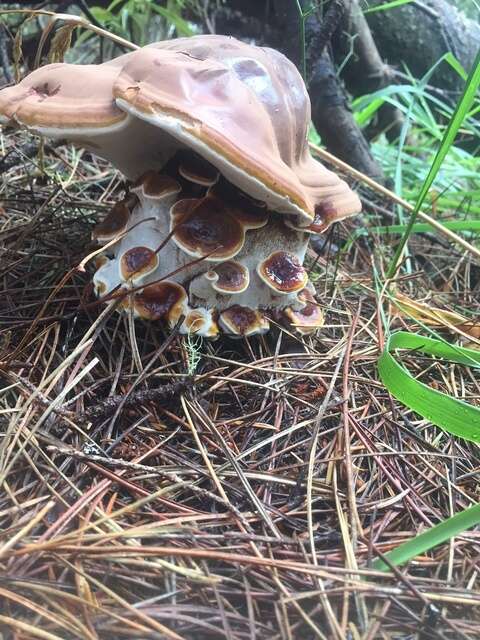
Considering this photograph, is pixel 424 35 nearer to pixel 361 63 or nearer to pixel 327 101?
pixel 361 63

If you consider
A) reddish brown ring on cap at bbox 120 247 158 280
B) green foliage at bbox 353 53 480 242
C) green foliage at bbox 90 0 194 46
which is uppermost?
green foliage at bbox 90 0 194 46

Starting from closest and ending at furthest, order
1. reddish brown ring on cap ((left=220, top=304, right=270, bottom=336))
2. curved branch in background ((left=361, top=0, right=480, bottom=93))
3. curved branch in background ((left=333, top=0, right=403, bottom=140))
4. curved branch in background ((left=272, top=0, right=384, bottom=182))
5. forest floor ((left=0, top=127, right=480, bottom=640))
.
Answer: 1. forest floor ((left=0, top=127, right=480, bottom=640))
2. reddish brown ring on cap ((left=220, top=304, right=270, bottom=336))
3. curved branch in background ((left=272, top=0, right=384, bottom=182))
4. curved branch in background ((left=333, top=0, right=403, bottom=140))
5. curved branch in background ((left=361, top=0, right=480, bottom=93))

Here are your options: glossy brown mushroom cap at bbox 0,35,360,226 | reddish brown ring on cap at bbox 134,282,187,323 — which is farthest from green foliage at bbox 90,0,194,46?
reddish brown ring on cap at bbox 134,282,187,323

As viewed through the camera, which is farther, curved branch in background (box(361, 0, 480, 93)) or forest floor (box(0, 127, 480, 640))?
curved branch in background (box(361, 0, 480, 93))

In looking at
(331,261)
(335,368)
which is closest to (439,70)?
(331,261)

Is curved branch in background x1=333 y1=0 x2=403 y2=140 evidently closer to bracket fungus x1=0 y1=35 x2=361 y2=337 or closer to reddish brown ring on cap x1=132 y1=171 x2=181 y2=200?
bracket fungus x1=0 y1=35 x2=361 y2=337

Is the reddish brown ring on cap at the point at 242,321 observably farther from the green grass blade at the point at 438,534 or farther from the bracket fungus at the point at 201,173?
the green grass blade at the point at 438,534

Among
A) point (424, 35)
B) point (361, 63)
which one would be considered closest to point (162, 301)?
point (361, 63)
